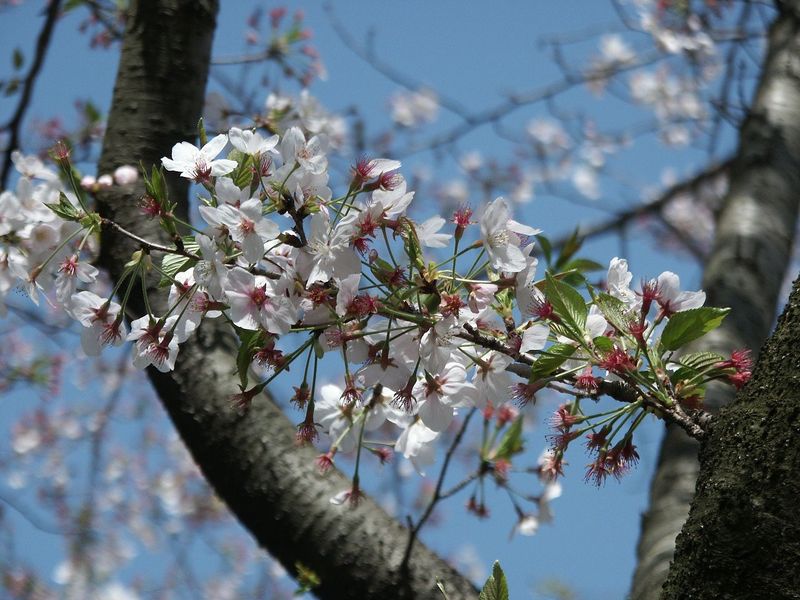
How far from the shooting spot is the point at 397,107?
26.8ft

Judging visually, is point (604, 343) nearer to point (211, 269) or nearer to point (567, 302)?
point (567, 302)

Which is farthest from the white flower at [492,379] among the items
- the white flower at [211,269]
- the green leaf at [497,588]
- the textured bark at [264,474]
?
the textured bark at [264,474]

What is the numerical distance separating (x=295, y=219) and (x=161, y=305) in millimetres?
790

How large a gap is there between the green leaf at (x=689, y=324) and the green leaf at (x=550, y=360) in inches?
4.1

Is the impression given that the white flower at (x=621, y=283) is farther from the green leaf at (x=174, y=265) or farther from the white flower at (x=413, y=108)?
the white flower at (x=413, y=108)

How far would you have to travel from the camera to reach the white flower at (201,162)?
951 mm

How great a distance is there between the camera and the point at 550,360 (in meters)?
0.89

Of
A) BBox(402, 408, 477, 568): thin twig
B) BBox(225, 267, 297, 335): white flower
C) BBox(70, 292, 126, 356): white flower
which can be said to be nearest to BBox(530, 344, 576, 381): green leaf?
BBox(225, 267, 297, 335): white flower

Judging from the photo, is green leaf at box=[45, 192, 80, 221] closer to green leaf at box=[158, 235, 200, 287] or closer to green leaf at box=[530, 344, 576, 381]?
green leaf at box=[158, 235, 200, 287]

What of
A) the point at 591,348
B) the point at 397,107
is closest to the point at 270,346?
the point at 591,348

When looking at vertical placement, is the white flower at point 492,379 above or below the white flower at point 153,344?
above

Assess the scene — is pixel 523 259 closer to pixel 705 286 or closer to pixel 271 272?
pixel 271 272

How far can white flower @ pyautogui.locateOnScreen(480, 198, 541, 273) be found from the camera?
0.91 meters

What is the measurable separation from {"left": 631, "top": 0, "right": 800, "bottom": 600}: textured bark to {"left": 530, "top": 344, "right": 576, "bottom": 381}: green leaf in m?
0.63
